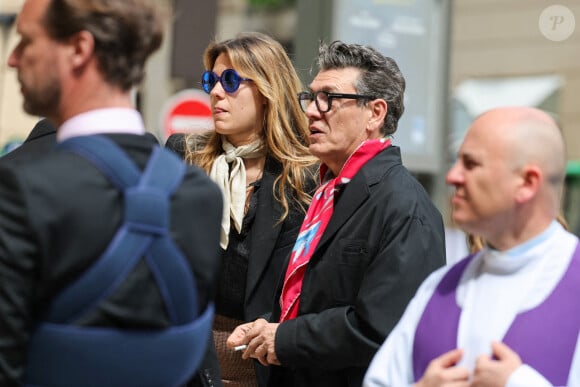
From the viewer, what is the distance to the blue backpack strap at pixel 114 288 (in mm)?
2584

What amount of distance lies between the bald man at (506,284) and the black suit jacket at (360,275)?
1.01 metres

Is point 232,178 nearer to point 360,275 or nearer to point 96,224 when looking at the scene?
point 360,275

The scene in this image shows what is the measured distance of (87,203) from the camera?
258 cm

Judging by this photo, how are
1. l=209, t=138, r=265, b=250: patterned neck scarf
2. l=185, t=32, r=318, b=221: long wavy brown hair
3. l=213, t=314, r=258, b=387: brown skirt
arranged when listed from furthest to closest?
l=185, t=32, r=318, b=221: long wavy brown hair → l=209, t=138, r=265, b=250: patterned neck scarf → l=213, t=314, r=258, b=387: brown skirt

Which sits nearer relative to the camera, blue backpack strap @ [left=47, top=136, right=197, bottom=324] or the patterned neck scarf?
blue backpack strap @ [left=47, top=136, right=197, bottom=324]

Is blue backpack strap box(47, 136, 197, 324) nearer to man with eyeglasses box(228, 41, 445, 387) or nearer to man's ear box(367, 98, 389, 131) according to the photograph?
man with eyeglasses box(228, 41, 445, 387)

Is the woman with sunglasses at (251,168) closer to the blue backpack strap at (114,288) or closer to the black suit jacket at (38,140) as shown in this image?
the black suit jacket at (38,140)

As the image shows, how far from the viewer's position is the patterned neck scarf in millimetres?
4969

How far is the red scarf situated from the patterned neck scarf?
0.48m

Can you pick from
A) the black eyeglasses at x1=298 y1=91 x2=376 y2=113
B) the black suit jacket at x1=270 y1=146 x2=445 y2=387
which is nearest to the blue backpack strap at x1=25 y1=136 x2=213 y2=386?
the black suit jacket at x1=270 y1=146 x2=445 y2=387

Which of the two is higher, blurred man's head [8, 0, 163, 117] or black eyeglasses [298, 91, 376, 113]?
blurred man's head [8, 0, 163, 117]

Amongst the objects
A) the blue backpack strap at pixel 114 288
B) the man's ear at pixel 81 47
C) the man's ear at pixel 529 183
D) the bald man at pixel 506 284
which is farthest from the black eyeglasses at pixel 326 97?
the man's ear at pixel 81 47

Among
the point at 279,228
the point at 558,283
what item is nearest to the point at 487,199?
the point at 558,283

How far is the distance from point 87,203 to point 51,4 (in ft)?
1.58
